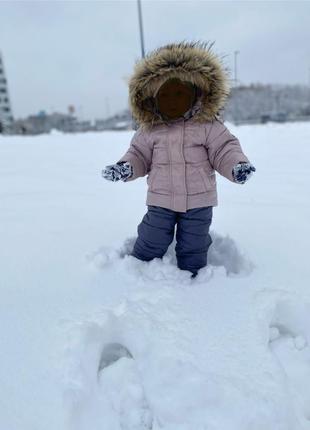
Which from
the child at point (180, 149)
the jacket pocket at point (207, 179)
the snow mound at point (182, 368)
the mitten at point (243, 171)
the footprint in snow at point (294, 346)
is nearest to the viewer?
the snow mound at point (182, 368)

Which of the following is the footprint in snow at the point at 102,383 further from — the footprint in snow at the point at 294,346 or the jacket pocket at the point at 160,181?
the jacket pocket at the point at 160,181

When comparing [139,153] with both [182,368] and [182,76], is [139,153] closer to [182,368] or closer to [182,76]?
[182,76]

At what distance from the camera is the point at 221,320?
1.38 m

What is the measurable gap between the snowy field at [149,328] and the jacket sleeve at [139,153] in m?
0.45

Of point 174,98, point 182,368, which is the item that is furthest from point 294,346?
point 174,98

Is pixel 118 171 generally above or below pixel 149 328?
above

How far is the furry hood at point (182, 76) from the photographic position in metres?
1.58

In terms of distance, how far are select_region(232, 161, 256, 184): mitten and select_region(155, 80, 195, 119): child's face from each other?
373mm

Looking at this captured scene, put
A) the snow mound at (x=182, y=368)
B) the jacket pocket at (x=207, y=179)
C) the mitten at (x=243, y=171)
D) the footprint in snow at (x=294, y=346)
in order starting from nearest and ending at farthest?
1. the snow mound at (x=182, y=368)
2. the footprint in snow at (x=294, y=346)
3. the mitten at (x=243, y=171)
4. the jacket pocket at (x=207, y=179)

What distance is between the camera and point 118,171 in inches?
64.1

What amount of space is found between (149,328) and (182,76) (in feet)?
3.64

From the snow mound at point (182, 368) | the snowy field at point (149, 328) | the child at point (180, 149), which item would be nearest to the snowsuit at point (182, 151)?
the child at point (180, 149)

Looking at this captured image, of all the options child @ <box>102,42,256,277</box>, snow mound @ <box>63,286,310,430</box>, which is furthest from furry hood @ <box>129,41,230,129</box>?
snow mound @ <box>63,286,310,430</box>

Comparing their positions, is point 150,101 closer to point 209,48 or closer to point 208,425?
point 209,48
